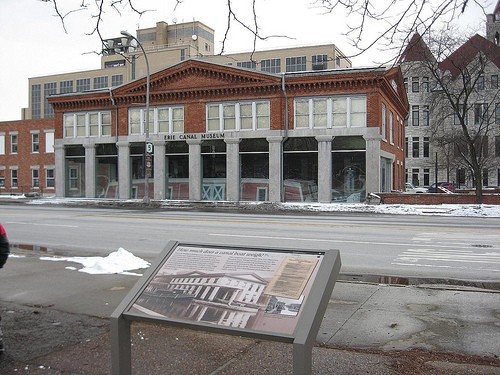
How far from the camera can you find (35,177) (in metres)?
48.6

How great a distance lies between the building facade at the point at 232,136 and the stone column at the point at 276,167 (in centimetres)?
6

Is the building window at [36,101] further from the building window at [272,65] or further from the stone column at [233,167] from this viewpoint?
the stone column at [233,167]

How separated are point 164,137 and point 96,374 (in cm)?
3109

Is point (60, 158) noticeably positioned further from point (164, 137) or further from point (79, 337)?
point (79, 337)

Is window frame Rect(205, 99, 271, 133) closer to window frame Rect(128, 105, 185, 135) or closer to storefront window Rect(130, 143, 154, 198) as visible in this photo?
window frame Rect(128, 105, 185, 135)

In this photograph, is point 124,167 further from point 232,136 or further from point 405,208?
point 405,208

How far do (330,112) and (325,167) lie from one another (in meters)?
3.30

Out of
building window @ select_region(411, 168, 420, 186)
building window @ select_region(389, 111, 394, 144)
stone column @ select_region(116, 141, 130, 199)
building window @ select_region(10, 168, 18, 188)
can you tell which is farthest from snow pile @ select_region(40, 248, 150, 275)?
building window @ select_region(411, 168, 420, 186)

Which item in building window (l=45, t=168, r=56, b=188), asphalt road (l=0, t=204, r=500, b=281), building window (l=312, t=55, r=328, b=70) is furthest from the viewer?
building window (l=45, t=168, r=56, b=188)

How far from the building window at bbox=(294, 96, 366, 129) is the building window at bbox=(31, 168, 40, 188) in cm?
2915

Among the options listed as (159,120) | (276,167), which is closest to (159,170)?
(159,120)

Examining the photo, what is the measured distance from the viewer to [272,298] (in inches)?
133

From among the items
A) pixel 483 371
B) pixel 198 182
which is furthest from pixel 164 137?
pixel 483 371

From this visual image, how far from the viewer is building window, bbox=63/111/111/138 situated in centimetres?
3716
